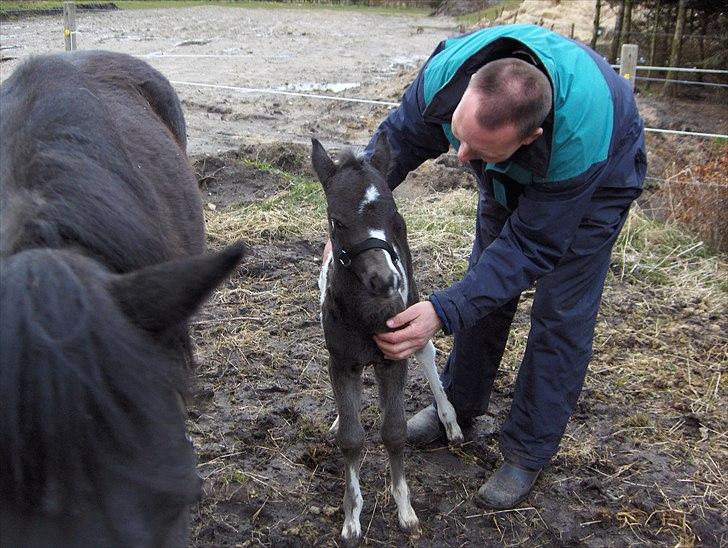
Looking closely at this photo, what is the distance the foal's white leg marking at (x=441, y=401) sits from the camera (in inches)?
143

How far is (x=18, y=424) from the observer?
4.46ft

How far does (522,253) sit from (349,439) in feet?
3.38

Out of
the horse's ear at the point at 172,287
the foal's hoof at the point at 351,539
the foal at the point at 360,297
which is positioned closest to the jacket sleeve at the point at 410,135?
the foal at the point at 360,297

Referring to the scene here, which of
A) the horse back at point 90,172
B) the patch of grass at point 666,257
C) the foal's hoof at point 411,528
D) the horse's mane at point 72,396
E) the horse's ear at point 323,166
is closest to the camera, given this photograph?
the horse's mane at point 72,396

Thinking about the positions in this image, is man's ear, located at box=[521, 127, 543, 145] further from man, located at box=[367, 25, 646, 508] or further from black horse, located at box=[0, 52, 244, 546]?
black horse, located at box=[0, 52, 244, 546]

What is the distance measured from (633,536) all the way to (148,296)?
8.01ft

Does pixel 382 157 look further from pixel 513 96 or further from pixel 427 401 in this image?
pixel 427 401

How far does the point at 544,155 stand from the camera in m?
2.71

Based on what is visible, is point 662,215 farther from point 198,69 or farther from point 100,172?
point 198,69

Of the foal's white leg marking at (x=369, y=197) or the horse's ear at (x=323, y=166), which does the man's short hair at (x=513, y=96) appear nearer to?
the foal's white leg marking at (x=369, y=197)

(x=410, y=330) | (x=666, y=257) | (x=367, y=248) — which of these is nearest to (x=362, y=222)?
(x=367, y=248)

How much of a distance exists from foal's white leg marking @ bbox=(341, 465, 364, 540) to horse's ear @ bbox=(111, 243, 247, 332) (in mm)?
1708

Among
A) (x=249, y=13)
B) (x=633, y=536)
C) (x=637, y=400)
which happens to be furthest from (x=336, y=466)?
(x=249, y=13)

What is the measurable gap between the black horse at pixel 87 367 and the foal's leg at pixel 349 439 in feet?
4.02
